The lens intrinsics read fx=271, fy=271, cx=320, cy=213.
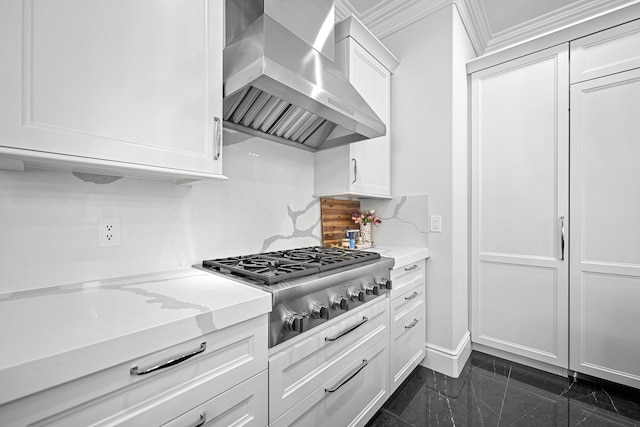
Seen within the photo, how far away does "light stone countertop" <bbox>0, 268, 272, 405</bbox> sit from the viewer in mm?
533

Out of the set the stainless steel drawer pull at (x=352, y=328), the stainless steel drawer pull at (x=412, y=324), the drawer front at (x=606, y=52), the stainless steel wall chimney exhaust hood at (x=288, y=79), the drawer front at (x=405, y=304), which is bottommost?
the stainless steel drawer pull at (x=412, y=324)

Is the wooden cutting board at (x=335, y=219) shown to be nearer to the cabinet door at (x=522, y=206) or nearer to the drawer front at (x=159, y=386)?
the cabinet door at (x=522, y=206)

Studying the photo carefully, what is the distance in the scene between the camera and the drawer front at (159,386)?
0.56 metres

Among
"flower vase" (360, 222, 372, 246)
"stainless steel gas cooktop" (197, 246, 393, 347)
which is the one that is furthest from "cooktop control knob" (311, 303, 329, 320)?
"flower vase" (360, 222, 372, 246)

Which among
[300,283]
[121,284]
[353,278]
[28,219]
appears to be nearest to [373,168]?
[353,278]

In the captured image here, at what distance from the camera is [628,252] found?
1778 millimetres

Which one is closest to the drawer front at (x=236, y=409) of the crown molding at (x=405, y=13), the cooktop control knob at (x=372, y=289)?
the cooktop control knob at (x=372, y=289)

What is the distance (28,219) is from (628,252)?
3.19 metres

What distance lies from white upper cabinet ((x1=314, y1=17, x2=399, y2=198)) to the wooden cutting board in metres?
0.21

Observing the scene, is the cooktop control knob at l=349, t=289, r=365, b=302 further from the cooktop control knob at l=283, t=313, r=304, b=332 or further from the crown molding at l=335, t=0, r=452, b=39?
the crown molding at l=335, t=0, r=452, b=39

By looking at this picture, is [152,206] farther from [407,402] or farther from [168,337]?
[407,402]

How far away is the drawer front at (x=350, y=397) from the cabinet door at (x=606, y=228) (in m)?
1.52

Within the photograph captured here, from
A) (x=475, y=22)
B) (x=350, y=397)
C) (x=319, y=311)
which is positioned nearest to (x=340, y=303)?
(x=319, y=311)

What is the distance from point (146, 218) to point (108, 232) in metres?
0.15
